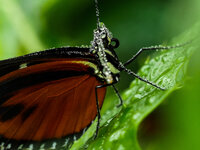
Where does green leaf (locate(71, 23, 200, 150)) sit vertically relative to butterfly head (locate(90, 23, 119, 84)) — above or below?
below

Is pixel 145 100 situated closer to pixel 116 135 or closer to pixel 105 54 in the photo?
pixel 116 135

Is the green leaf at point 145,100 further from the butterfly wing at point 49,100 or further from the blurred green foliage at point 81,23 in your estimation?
the blurred green foliage at point 81,23

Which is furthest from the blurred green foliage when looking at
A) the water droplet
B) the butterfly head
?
the water droplet

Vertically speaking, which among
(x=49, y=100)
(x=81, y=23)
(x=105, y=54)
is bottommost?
(x=49, y=100)

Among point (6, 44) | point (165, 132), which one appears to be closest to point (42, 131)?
point (165, 132)

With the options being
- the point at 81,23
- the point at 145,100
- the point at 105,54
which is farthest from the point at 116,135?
the point at 81,23

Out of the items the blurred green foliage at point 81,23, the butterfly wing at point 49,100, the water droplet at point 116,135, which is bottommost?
the water droplet at point 116,135

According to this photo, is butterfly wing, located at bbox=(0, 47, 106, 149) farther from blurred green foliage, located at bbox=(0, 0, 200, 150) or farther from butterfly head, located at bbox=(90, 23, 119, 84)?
blurred green foliage, located at bbox=(0, 0, 200, 150)

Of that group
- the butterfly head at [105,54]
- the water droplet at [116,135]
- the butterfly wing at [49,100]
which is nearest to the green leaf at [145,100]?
the water droplet at [116,135]

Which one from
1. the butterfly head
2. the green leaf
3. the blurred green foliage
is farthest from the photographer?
the blurred green foliage
